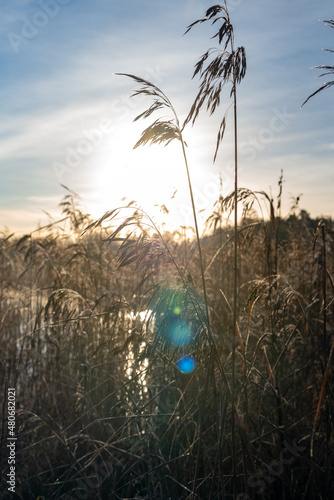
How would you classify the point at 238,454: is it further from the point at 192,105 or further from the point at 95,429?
the point at 192,105

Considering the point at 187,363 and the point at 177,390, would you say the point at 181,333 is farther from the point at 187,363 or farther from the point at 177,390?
the point at 177,390

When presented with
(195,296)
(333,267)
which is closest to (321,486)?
(195,296)

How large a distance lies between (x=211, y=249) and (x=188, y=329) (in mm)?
3786

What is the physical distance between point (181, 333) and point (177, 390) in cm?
145

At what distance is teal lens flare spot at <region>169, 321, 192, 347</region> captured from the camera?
5.51ft

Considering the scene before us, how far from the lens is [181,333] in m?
1.69

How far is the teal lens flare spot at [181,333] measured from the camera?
168 cm

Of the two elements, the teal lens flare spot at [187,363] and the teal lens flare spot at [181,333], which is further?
the teal lens flare spot at [187,363]

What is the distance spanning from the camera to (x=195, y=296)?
1.69 metres

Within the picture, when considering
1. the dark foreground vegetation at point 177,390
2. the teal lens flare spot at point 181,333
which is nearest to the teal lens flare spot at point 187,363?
the dark foreground vegetation at point 177,390

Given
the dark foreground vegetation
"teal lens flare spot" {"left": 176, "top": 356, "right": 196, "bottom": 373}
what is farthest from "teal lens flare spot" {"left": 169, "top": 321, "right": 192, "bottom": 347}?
"teal lens flare spot" {"left": 176, "top": 356, "right": 196, "bottom": 373}
